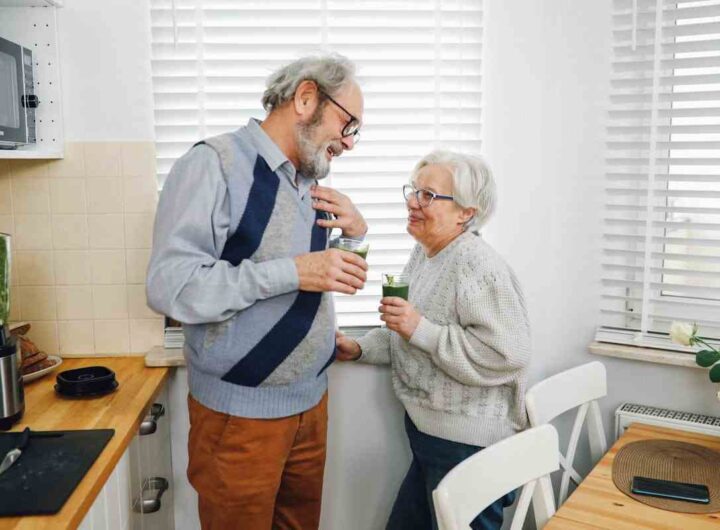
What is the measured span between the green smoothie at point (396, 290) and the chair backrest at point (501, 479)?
1.75 feet

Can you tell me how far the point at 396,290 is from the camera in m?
1.85

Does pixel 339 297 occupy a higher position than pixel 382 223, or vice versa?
pixel 382 223

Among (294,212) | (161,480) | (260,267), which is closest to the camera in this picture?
(260,267)

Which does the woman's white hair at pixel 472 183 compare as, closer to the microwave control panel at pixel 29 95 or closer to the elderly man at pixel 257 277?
the elderly man at pixel 257 277

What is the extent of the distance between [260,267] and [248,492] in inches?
22.7

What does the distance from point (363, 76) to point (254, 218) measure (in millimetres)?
909

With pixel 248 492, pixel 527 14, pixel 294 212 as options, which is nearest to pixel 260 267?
pixel 294 212

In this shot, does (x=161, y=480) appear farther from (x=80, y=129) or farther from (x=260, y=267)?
(x=80, y=129)

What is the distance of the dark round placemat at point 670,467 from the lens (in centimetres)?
154

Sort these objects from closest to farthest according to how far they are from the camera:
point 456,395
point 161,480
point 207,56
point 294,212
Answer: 1. point 294,212
2. point 456,395
3. point 161,480
4. point 207,56

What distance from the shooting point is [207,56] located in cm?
225

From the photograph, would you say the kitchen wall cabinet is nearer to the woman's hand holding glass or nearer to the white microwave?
the woman's hand holding glass

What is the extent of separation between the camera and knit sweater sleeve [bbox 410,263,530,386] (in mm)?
1812

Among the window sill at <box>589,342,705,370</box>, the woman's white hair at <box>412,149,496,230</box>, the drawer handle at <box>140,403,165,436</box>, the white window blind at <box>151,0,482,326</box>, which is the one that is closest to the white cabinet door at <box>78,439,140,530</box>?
the drawer handle at <box>140,403,165,436</box>
